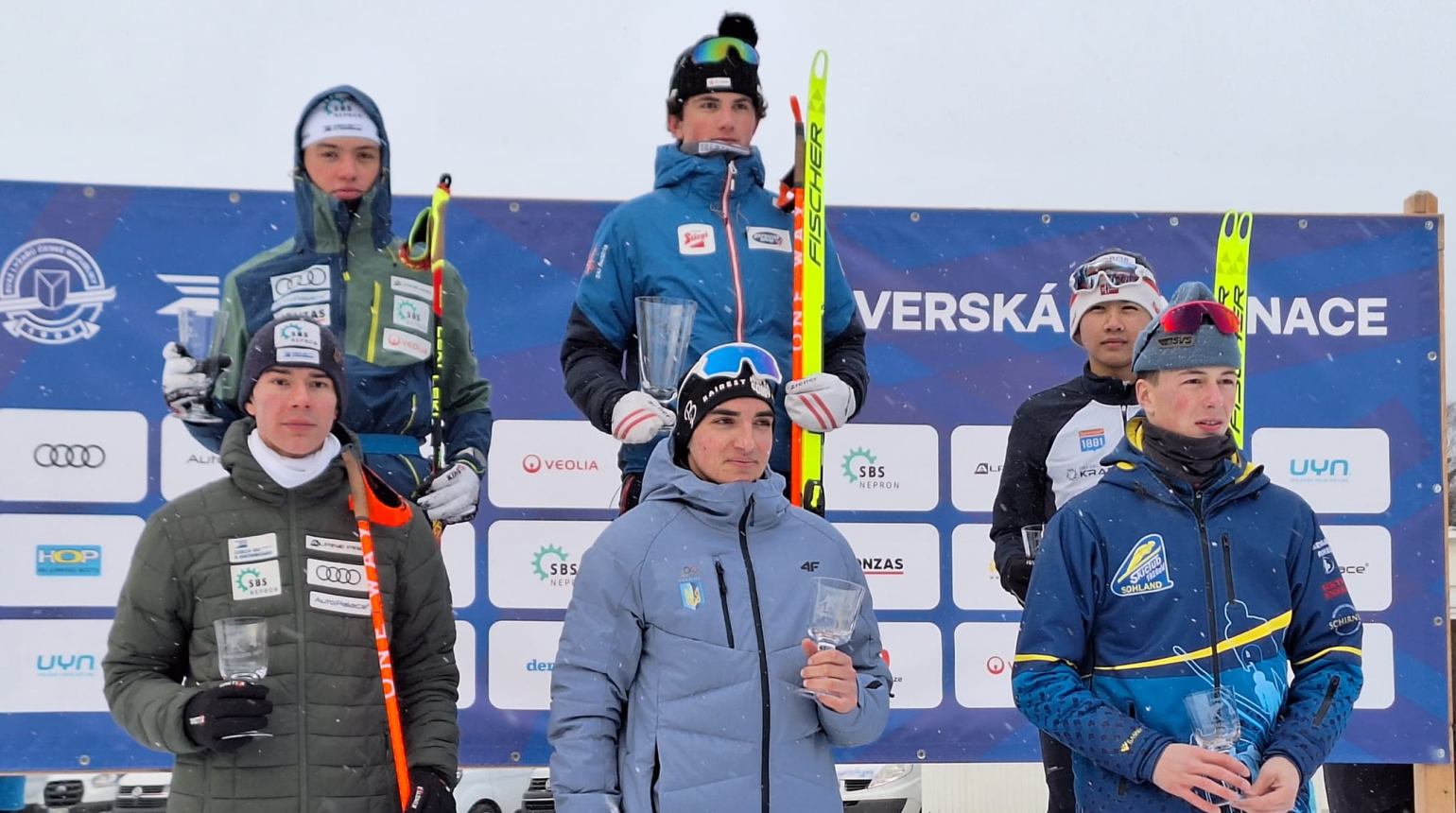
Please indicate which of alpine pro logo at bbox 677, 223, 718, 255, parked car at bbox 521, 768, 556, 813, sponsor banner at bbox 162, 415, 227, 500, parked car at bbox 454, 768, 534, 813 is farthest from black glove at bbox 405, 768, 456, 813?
parked car at bbox 521, 768, 556, 813

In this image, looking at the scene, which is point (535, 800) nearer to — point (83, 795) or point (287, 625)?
point (83, 795)

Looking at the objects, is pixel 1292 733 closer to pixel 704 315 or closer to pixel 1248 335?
pixel 704 315

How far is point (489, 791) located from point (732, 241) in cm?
772

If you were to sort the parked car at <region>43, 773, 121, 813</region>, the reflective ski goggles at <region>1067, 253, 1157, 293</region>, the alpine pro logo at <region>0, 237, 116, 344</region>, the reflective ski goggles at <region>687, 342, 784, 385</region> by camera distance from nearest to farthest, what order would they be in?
the reflective ski goggles at <region>687, 342, 784, 385</region>
the reflective ski goggles at <region>1067, 253, 1157, 293</region>
the alpine pro logo at <region>0, 237, 116, 344</region>
the parked car at <region>43, 773, 121, 813</region>

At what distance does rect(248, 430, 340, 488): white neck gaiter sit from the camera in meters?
2.77

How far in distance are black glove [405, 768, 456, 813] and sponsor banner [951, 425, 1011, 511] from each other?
9.64 ft

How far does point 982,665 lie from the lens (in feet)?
17.0

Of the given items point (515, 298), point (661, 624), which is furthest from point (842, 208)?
point (661, 624)

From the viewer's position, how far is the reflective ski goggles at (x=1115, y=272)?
3.66 metres

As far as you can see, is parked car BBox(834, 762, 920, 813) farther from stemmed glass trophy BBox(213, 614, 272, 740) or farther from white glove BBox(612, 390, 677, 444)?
stemmed glass trophy BBox(213, 614, 272, 740)

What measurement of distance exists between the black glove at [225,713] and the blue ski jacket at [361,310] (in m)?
0.93

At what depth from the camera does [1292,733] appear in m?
2.54

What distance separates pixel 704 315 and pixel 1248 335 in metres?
2.98

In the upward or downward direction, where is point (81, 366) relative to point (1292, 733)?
upward
